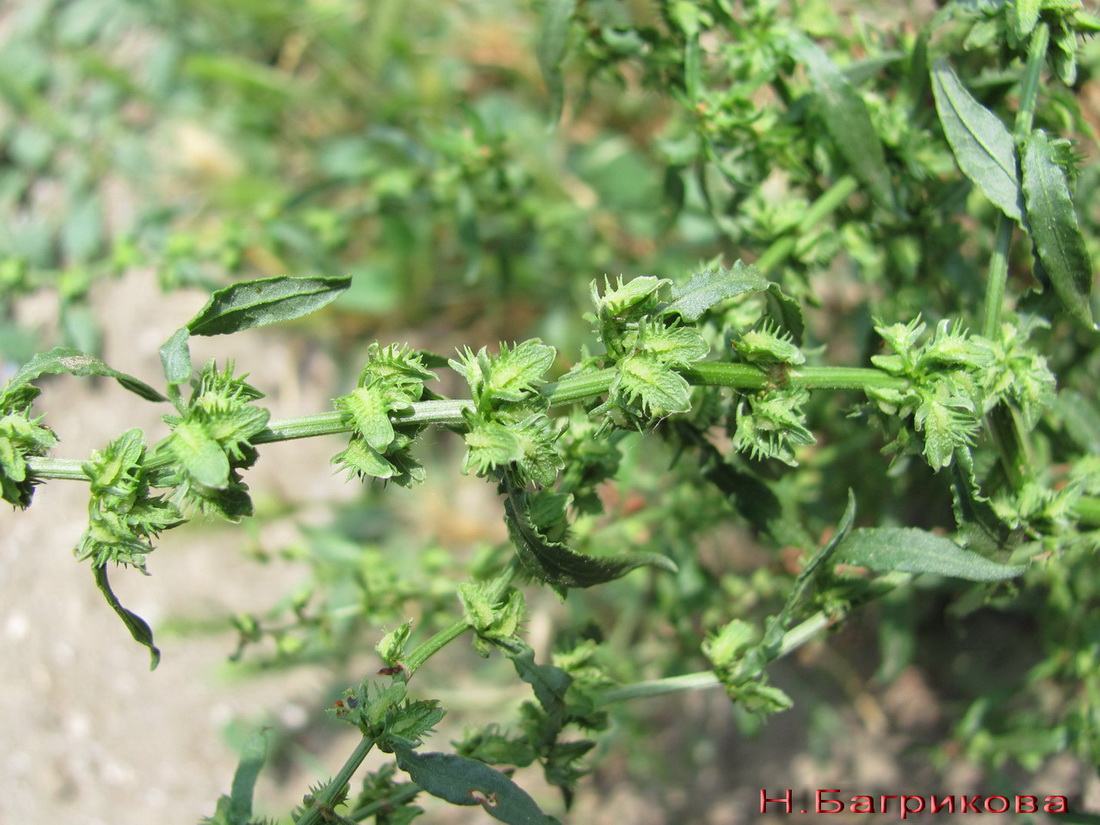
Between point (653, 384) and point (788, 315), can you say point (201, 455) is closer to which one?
point (653, 384)

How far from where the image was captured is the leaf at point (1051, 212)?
4.78 ft

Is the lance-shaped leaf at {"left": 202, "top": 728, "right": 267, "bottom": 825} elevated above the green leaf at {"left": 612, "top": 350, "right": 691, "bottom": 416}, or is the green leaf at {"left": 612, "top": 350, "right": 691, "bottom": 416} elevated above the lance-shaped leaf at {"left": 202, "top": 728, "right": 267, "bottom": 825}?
the green leaf at {"left": 612, "top": 350, "right": 691, "bottom": 416}

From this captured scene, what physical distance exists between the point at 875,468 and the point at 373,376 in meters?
1.51

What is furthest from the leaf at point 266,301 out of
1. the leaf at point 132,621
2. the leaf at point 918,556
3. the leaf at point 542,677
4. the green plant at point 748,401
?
the leaf at point 918,556

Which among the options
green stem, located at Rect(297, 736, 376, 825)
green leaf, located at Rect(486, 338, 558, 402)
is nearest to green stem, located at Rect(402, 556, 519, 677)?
green stem, located at Rect(297, 736, 376, 825)

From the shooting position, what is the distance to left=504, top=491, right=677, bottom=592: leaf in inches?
51.5

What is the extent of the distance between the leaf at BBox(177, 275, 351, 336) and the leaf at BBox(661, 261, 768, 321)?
50cm

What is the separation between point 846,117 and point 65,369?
1405 mm

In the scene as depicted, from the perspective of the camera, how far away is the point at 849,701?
3074 millimetres

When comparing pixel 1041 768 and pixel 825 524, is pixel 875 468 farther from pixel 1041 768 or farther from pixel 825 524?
pixel 1041 768

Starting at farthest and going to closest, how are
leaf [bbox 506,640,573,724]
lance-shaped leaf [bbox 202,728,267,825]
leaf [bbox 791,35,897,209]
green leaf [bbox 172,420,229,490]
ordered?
leaf [bbox 791,35,897,209] < lance-shaped leaf [bbox 202,728,267,825] < leaf [bbox 506,640,573,724] < green leaf [bbox 172,420,229,490]

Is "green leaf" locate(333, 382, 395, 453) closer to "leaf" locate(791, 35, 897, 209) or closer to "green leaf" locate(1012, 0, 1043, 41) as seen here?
"leaf" locate(791, 35, 897, 209)

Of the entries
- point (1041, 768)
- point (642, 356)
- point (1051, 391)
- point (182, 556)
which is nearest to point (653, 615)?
point (1041, 768)

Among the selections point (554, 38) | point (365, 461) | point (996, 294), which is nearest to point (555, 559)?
point (365, 461)
